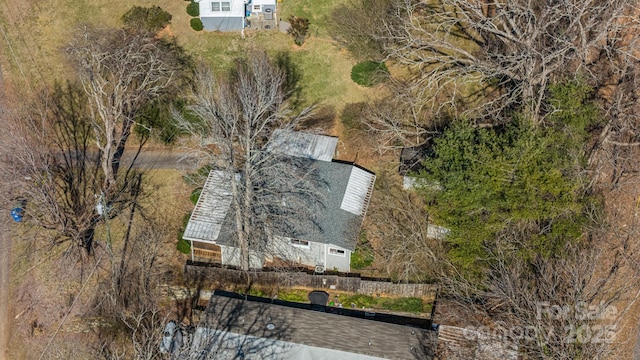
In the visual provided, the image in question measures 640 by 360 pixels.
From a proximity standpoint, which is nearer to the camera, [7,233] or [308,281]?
[308,281]

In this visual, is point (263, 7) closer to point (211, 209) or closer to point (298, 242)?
point (211, 209)

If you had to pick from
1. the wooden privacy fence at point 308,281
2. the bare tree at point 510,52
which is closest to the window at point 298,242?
A: the wooden privacy fence at point 308,281

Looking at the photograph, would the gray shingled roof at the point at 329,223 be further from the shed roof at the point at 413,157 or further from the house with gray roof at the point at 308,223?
the shed roof at the point at 413,157

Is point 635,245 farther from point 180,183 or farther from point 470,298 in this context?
point 180,183

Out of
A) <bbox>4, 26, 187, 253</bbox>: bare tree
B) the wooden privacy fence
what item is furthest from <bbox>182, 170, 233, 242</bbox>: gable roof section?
<bbox>4, 26, 187, 253</bbox>: bare tree

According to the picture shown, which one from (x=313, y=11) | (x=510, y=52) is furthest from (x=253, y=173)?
(x=313, y=11)

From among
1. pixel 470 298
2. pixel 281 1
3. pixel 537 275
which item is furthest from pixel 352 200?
pixel 281 1
